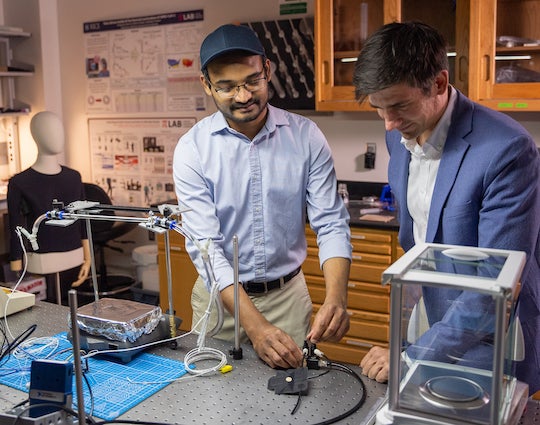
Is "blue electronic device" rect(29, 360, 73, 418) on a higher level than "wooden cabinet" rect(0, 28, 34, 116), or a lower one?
lower

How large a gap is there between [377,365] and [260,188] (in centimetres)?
76

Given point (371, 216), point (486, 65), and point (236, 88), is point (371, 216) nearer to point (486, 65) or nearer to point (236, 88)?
point (486, 65)

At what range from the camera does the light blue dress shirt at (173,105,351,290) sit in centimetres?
206

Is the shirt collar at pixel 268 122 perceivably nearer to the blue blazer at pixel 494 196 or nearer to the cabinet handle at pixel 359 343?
the blue blazer at pixel 494 196

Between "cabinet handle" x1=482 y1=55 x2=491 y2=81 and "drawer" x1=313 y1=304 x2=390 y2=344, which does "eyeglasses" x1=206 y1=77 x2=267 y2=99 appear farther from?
"drawer" x1=313 y1=304 x2=390 y2=344

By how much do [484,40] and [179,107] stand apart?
2107 millimetres

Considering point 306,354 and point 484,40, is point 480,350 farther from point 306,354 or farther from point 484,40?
point 484,40

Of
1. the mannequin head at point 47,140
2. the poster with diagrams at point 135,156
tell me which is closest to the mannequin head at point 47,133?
the mannequin head at point 47,140

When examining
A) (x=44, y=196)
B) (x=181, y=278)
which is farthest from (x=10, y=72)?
(x=181, y=278)

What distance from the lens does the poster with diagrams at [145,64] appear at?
14.1ft

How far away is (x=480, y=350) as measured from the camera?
1.14m

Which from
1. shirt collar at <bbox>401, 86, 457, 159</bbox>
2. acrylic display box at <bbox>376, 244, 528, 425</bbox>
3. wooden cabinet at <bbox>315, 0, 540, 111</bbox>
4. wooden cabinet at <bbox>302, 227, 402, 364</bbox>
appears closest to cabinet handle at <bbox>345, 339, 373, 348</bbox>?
wooden cabinet at <bbox>302, 227, 402, 364</bbox>

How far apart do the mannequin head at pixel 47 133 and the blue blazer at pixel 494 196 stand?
256cm

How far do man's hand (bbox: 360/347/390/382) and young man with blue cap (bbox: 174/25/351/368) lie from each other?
428mm
